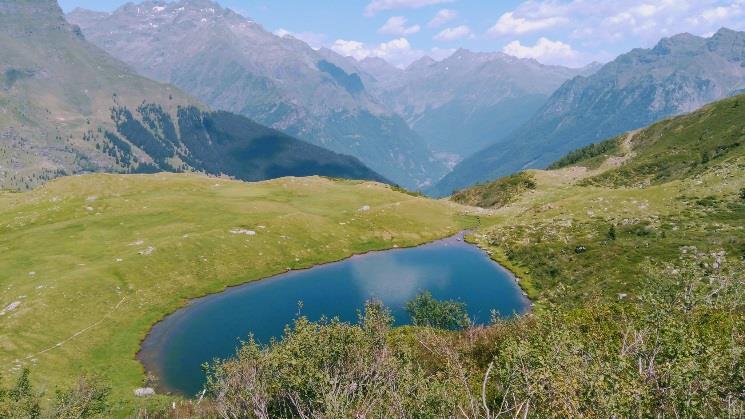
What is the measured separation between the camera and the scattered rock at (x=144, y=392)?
70625 millimetres

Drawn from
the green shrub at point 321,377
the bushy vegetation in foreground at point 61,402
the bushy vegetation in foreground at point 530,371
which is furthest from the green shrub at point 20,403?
the green shrub at point 321,377

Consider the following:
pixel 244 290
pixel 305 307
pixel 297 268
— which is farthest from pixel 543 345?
pixel 297 268

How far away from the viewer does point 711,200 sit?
13338 centimetres

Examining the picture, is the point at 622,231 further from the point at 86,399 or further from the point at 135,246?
the point at 135,246

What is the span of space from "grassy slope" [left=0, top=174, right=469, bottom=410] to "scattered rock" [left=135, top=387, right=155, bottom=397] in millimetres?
1447

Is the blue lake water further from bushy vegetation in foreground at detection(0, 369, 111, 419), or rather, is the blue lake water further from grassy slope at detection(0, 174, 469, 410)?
bushy vegetation in foreground at detection(0, 369, 111, 419)

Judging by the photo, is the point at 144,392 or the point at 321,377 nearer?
the point at 321,377

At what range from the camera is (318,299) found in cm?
11044

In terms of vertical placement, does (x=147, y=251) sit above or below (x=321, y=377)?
above

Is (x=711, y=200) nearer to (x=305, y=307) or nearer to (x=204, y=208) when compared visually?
(x=305, y=307)

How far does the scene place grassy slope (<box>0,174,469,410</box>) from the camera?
83125mm

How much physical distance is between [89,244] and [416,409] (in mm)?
117634

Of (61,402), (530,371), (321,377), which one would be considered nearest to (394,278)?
(61,402)

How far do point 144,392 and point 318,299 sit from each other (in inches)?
1787
